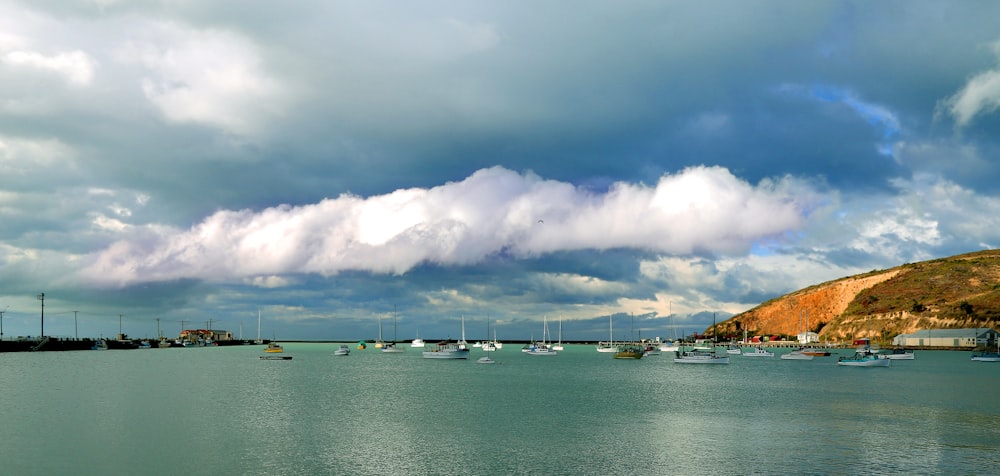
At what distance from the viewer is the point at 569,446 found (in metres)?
46.8

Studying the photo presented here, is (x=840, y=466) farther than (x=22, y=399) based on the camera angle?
No

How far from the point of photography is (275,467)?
39.8 m

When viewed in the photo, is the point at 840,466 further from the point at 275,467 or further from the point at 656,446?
the point at 275,467

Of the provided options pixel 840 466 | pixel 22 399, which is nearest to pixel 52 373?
pixel 22 399

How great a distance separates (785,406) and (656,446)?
31049 millimetres

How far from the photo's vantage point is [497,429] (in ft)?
180

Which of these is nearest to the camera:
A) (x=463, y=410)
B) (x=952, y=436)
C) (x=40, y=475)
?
(x=40, y=475)

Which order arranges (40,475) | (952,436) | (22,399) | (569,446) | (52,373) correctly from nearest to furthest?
(40,475) → (569,446) → (952,436) → (22,399) → (52,373)

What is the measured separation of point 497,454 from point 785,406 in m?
41.1

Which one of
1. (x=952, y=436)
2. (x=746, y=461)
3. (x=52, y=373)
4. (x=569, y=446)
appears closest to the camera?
(x=746, y=461)

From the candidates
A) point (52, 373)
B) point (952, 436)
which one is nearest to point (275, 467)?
point (952, 436)

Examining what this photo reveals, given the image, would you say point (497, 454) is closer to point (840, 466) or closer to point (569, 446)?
point (569, 446)

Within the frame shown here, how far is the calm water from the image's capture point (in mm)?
40781

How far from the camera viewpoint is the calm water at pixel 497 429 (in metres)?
40.8
